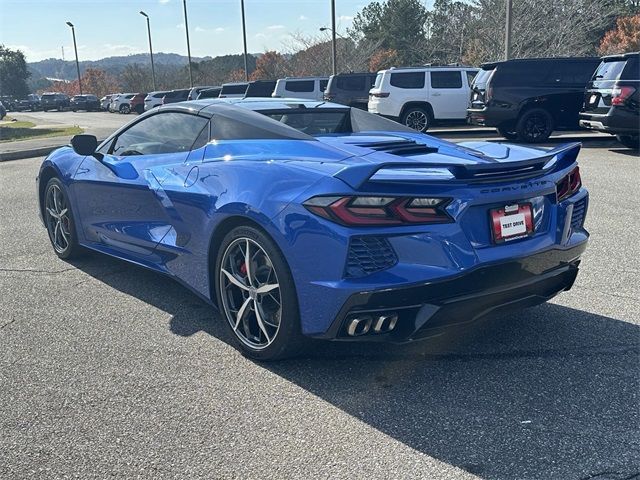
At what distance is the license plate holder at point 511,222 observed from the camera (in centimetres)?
290

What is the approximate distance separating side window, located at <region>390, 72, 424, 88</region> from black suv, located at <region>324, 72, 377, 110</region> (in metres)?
3.09

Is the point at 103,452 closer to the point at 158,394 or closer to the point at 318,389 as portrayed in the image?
the point at 158,394

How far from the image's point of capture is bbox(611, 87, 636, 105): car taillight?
1112cm

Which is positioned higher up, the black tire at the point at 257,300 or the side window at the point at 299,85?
the side window at the point at 299,85

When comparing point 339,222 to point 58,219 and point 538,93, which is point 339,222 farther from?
point 538,93

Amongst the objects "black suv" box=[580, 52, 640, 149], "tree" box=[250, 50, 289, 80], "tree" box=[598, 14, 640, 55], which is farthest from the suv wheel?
"tree" box=[250, 50, 289, 80]

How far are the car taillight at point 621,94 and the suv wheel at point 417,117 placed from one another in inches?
A: 254

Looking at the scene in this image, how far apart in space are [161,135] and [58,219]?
1757 mm

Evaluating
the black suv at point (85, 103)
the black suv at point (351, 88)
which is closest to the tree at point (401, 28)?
the black suv at point (85, 103)

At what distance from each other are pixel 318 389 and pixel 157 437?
0.82 metres

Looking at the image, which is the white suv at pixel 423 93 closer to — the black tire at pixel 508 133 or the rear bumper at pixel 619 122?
the black tire at pixel 508 133

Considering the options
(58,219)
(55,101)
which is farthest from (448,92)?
(55,101)

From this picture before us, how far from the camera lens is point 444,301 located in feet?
9.10

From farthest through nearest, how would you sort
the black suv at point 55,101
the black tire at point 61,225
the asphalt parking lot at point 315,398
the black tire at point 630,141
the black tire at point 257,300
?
the black suv at point 55,101 → the black tire at point 630,141 → the black tire at point 61,225 → the black tire at point 257,300 → the asphalt parking lot at point 315,398
